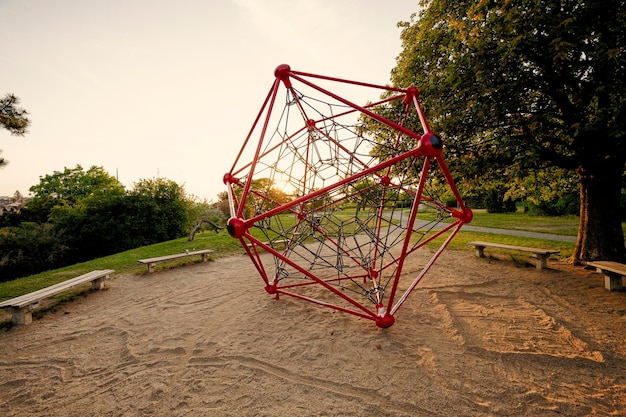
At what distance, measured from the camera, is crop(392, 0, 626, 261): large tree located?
4387mm

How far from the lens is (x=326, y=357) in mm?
3330

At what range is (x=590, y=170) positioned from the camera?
20.0ft

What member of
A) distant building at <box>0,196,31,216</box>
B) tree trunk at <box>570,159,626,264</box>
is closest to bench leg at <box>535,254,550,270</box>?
tree trunk at <box>570,159,626,264</box>

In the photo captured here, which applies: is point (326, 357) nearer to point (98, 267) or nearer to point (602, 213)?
point (602, 213)

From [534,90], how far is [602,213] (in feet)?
11.2

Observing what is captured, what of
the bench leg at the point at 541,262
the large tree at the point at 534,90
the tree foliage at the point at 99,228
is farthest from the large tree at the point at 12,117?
the bench leg at the point at 541,262

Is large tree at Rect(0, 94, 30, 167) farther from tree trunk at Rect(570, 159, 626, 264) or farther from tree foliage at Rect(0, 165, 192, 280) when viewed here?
tree trunk at Rect(570, 159, 626, 264)

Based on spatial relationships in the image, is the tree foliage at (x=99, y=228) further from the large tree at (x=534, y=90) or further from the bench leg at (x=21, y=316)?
the large tree at (x=534, y=90)

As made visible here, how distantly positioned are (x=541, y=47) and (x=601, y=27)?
2.45 feet

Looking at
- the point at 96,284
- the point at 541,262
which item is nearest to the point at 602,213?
the point at 541,262

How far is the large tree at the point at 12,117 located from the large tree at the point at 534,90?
33.9 feet

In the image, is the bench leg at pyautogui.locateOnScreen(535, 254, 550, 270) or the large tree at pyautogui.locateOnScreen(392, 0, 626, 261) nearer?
the large tree at pyautogui.locateOnScreen(392, 0, 626, 261)

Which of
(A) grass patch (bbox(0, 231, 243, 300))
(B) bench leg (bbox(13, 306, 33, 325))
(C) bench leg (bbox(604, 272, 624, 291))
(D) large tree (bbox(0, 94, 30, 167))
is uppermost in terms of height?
(D) large tree (bbox(0, 94, 30, 167))

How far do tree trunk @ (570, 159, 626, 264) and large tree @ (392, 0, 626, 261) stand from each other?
0.06 ft
